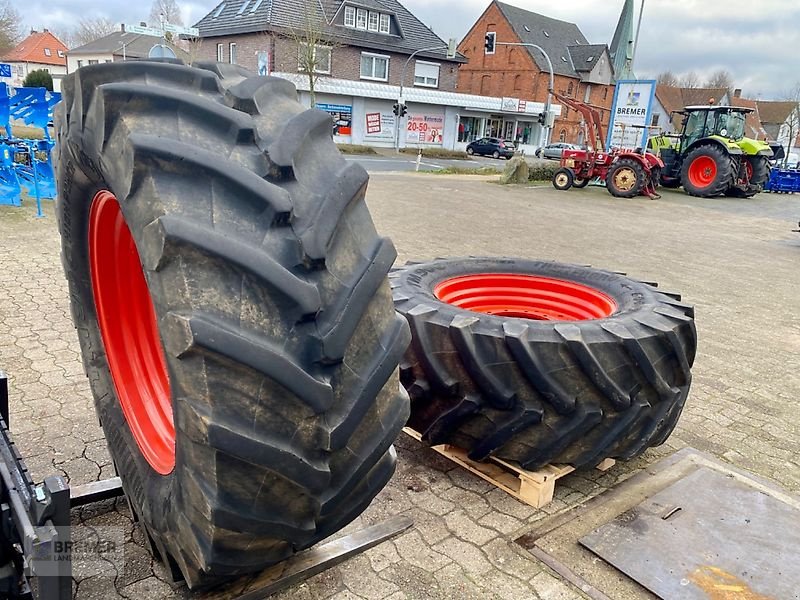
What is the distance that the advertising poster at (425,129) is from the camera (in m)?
37.8

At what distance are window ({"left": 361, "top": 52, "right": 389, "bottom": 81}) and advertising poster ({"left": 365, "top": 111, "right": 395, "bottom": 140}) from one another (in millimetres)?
2432

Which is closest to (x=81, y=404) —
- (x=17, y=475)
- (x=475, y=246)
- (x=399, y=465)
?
(x=399, y=465)

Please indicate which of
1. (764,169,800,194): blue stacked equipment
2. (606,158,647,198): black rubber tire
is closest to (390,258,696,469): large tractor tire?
(606,158,647,198): black rubber tire

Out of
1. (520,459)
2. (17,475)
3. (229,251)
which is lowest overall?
(520,459)

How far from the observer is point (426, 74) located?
38.8 m

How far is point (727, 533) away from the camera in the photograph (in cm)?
251

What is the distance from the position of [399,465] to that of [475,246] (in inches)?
233

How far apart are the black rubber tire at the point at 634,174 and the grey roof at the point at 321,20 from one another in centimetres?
2200

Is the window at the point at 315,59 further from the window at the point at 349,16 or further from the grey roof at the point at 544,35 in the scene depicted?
the grey roof at the point at 544,35

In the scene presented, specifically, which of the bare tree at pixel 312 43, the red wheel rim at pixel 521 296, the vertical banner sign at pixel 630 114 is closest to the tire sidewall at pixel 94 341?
the red wheel rim at pixel 521 296

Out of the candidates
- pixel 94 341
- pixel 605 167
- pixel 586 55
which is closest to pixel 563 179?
pixel 605 167

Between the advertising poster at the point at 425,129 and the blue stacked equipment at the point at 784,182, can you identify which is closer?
the blue stacked equipment at the point at 784,182

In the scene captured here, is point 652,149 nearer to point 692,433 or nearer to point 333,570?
point 692,433

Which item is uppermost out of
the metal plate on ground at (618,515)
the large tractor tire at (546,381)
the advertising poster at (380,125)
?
the advertising poster at (380,125)
